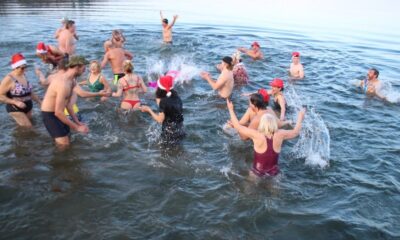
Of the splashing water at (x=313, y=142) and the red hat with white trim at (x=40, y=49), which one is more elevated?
the red hat with white trim at (x=40, y=49)

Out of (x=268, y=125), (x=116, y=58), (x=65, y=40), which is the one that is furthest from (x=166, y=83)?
(x=65, y=40)

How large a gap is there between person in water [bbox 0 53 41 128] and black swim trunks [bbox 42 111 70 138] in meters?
1.24

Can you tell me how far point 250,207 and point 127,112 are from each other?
4.69m

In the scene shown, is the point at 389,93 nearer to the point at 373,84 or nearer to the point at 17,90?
the point at 373,84

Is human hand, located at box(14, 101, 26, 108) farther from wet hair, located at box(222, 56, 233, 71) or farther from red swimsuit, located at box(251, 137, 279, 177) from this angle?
wet hair, located at box(222, 56, 233, 71)

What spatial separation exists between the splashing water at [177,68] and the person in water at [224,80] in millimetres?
2329

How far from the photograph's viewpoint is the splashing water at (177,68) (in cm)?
1314

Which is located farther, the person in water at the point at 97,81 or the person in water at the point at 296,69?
the person in water at the point at 296,69

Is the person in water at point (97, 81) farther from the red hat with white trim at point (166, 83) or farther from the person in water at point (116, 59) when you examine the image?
the red hat with white trim at point (166, 83)

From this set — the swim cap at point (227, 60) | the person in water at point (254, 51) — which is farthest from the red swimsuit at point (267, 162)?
the person in water at point (254, 51)

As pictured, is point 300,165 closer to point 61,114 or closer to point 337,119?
point 337,119

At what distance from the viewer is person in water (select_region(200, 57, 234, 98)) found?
10180 mm

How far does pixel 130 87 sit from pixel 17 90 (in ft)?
8.35

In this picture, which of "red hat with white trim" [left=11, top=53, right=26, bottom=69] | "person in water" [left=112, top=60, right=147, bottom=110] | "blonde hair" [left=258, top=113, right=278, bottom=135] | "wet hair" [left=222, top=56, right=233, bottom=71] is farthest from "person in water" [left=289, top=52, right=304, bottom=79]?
"red hat with white trim" [left=11, top=53, right=26, bottom=69]
